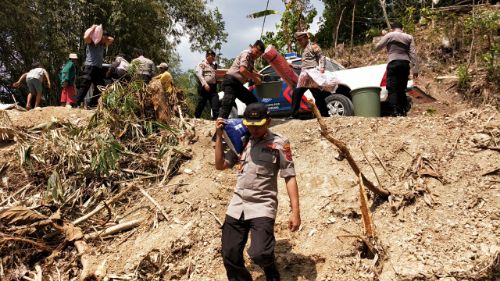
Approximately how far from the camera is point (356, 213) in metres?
4.49

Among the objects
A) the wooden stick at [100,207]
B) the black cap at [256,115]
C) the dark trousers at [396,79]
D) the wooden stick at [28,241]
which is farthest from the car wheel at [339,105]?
the wooden stick at [28,241]

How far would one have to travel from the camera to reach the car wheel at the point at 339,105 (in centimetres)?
684

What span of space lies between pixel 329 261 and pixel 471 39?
9713 millimetres

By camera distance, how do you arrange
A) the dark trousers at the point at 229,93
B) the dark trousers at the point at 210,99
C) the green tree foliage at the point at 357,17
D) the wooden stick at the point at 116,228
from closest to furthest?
the wooden stick at the point at 116,228 → the dark trousers at the point at 229,93 → the dark trousers at the point at 210,99 → the green tree foliage at the point at 357,17

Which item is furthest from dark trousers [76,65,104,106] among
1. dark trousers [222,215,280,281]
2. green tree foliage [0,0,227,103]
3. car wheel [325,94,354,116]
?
green tree foliage [0,0,227,103]

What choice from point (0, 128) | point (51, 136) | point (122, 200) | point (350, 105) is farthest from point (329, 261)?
point (0, 128)

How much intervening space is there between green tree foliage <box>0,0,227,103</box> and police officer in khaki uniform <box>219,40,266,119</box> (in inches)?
382

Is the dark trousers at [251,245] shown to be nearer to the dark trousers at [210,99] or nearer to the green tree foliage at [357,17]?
the dark trousers at [210,99]

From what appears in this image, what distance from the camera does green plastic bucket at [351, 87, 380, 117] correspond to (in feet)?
21.7

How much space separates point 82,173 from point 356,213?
10.7 feet

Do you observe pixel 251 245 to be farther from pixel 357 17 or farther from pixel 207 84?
pixel 357 17

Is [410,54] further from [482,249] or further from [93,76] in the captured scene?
[93,76]

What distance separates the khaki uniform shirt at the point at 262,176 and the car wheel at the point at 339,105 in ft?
11.4

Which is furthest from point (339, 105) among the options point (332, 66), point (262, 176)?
point (262, 176)
